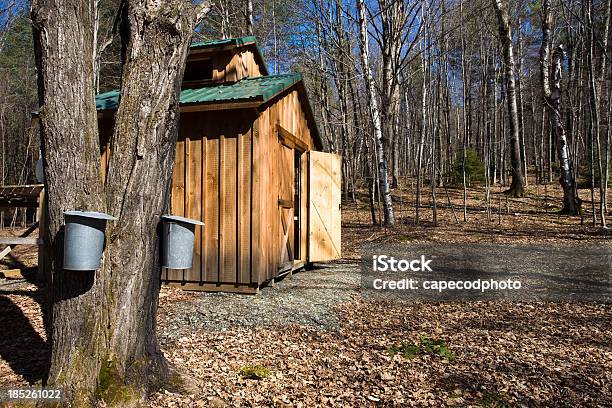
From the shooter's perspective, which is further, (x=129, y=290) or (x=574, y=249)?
(x=574, y=249)

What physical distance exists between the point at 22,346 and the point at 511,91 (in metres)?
16.3

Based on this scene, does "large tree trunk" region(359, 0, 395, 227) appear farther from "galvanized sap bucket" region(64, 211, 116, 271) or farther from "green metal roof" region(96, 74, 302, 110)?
"galvanized sap bucket" region(64, 211, 116, 271)

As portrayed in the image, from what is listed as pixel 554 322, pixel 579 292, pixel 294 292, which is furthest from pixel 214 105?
pixel 579 292

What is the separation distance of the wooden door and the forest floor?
5.07ft

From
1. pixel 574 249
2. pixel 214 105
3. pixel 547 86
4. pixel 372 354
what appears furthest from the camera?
pixel 547 86

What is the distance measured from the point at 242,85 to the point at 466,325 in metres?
5.02

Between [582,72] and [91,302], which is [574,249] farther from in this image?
[582,72]

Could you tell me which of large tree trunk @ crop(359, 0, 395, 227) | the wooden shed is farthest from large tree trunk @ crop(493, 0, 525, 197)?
the wooden shed

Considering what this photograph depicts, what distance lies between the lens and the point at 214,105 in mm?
6148

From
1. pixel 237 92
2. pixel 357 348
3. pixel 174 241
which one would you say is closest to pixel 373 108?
pixel 237 92

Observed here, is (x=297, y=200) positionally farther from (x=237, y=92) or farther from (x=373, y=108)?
(x=373, y=108)

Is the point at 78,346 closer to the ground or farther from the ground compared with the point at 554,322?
farther from the ground

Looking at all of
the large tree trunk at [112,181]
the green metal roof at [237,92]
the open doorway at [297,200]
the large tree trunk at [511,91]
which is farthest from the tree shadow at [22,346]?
the large tree trunk at [511,91]

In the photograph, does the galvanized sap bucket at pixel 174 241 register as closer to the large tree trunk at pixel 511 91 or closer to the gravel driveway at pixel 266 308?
the gravel driveway at pixel 266 308
